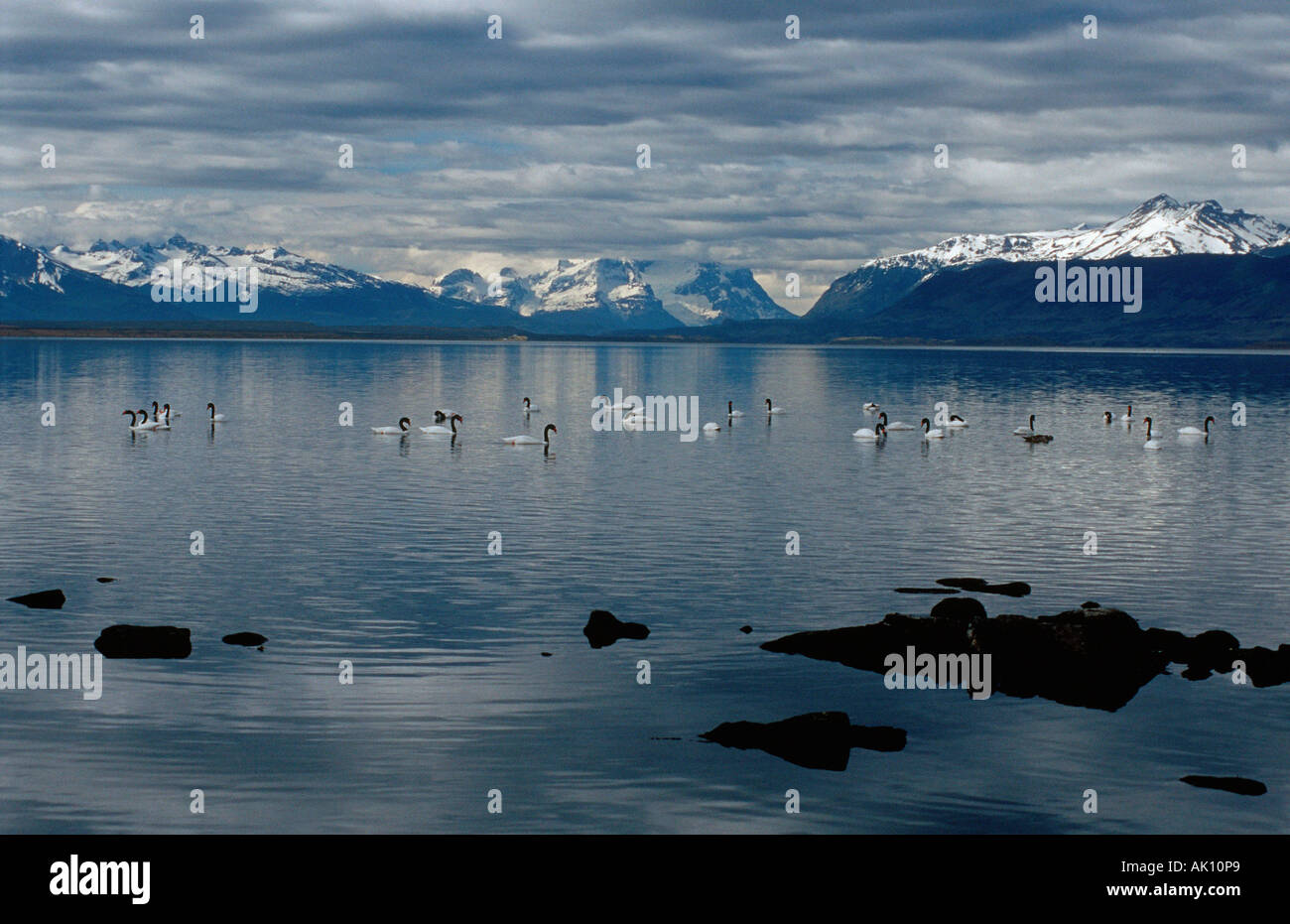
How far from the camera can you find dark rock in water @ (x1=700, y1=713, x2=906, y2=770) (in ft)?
82.4

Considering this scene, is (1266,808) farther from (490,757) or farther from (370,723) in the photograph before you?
(370,723)

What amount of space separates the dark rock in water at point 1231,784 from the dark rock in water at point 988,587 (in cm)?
1299

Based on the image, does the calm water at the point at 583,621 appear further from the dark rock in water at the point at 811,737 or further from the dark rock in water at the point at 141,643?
the dark rock in water at the point at 141,643

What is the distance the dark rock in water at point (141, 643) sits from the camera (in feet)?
102

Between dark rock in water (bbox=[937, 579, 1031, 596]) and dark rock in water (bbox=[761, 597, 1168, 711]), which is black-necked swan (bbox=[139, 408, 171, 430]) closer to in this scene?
dark rock in water (bbox=[937, 579, 1031, 596])

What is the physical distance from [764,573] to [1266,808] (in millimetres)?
19156


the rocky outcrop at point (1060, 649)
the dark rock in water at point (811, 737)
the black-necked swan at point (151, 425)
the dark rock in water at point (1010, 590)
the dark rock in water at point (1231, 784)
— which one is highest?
the black-necked swan at point (151, 425)

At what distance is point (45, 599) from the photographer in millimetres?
35406

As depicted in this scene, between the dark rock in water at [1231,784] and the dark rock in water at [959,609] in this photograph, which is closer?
the dark rock in water at [1231,784]

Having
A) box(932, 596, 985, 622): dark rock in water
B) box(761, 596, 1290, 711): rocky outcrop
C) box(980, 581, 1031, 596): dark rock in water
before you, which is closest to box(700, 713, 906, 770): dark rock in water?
box(761, 596, 1290, 711): rocky outcrop

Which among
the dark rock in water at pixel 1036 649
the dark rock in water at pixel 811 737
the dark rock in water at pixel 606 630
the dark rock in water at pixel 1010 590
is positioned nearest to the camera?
the dark rock in water at pixel 811 737

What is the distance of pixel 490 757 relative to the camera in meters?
24.9

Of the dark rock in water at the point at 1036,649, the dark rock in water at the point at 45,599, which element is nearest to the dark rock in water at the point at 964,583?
the dark rock in water at the point at 1036,649

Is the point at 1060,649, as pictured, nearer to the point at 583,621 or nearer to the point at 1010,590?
the point at 1010,590
